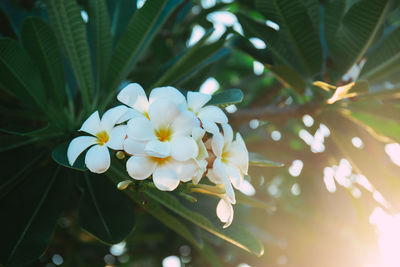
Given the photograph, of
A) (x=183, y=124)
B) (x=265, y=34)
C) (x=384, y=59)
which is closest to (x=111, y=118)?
(x=183, y=124)

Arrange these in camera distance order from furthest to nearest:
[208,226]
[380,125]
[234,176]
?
[380,125]
[208,226]
[234,176]

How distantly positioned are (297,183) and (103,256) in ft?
3.62

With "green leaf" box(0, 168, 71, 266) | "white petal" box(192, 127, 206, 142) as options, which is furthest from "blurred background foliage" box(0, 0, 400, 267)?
"white petal" box(192, 127, 206, 142)

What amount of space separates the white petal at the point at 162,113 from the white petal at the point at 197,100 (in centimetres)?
8

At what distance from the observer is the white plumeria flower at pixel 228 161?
0.73m

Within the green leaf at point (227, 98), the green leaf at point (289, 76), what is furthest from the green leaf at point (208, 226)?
the green leaf at point (289, 76)

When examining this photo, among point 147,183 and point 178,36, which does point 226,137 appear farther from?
point 178,36

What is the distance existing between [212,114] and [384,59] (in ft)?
2.27

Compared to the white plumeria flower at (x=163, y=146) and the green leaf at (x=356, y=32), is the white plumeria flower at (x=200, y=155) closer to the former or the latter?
the white plumeria flower at (x=163, y=146)

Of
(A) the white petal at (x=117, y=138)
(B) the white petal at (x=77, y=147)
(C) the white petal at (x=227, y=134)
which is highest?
(A) the white petal at (x=117, y=138)

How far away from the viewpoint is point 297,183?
2.20m

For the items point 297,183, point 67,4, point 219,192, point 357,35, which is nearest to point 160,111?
point 219,192

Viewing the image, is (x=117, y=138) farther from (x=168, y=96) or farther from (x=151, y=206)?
(x=151, y=206)

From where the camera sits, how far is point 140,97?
2.48ft
